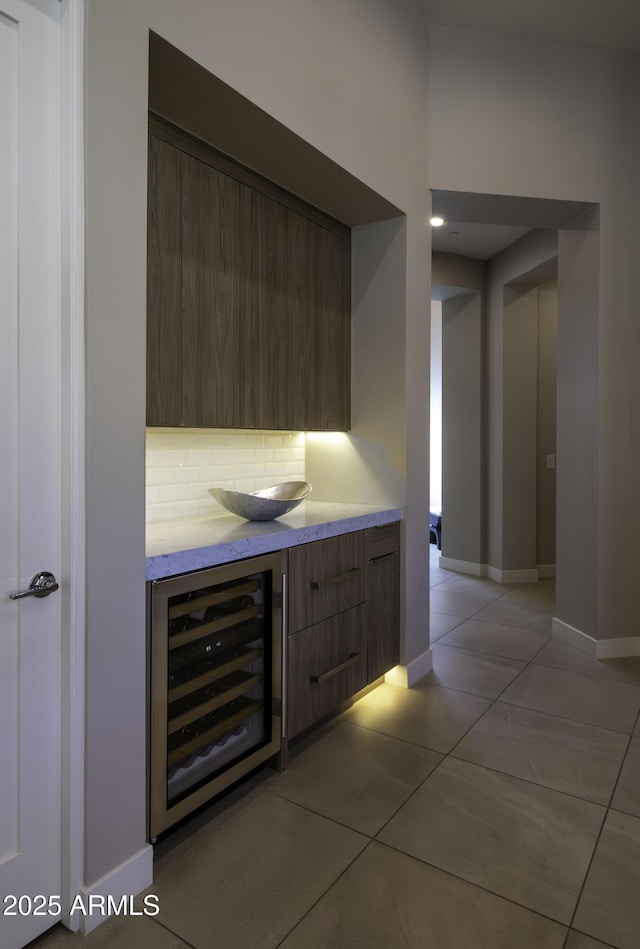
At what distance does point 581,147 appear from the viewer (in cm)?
333

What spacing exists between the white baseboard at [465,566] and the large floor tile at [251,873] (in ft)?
12.8

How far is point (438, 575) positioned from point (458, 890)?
4.03m

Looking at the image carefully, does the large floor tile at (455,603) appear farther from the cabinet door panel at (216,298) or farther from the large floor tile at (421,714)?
the cabinet door panel at (216,298)

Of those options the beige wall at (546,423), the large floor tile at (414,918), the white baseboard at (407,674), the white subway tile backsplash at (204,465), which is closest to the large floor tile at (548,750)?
the white baseboard at (407,674)

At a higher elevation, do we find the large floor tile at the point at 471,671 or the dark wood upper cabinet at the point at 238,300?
the dark wood upper cabinet at the point at 238,300

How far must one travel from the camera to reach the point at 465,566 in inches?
221

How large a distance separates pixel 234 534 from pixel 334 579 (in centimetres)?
57

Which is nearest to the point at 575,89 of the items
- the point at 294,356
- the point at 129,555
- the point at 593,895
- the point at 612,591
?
the point at 294,356

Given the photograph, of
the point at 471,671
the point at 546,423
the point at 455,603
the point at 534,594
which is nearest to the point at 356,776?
the point at 471,671

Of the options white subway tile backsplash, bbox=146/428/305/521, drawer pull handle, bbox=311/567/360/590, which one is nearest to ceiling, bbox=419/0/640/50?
white subway tile backsplash, bbox=146/428/305/521

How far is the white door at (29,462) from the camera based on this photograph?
1352mm

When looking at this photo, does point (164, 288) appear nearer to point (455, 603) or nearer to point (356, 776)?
point (356, 776)

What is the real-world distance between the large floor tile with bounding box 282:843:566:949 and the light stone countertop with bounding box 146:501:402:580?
100cm

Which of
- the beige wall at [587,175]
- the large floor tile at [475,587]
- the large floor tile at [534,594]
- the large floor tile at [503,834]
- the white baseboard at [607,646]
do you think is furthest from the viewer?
the large floor tile at [475,587]
